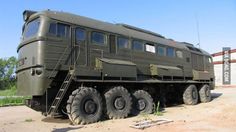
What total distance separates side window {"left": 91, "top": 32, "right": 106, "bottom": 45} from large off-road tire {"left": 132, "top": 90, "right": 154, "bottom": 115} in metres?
2.75

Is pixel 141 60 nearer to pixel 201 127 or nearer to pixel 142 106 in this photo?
pixel 142 106

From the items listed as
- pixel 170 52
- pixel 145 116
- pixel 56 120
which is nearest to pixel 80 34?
pixel 56 120

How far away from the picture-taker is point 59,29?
41.2 ft

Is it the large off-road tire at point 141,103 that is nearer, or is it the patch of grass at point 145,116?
the patch of grass at point 145,116

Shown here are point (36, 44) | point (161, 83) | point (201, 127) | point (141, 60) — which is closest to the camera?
point (201, 127)

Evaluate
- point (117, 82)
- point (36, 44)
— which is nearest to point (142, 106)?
point (117, 82)

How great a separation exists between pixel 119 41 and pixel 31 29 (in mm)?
3999

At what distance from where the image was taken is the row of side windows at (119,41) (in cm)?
1253

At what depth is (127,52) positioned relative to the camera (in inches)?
598

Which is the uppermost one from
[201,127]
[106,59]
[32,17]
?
[32,17]

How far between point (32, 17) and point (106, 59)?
→ 3402 mm

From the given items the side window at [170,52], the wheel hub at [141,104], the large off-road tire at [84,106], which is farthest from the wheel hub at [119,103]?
the side window at [170,52]

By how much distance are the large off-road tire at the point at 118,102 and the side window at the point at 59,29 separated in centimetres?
286

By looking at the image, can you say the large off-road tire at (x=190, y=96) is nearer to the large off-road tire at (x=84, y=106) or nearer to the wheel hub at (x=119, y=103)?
the wheel hub at (x=119, y=103)
